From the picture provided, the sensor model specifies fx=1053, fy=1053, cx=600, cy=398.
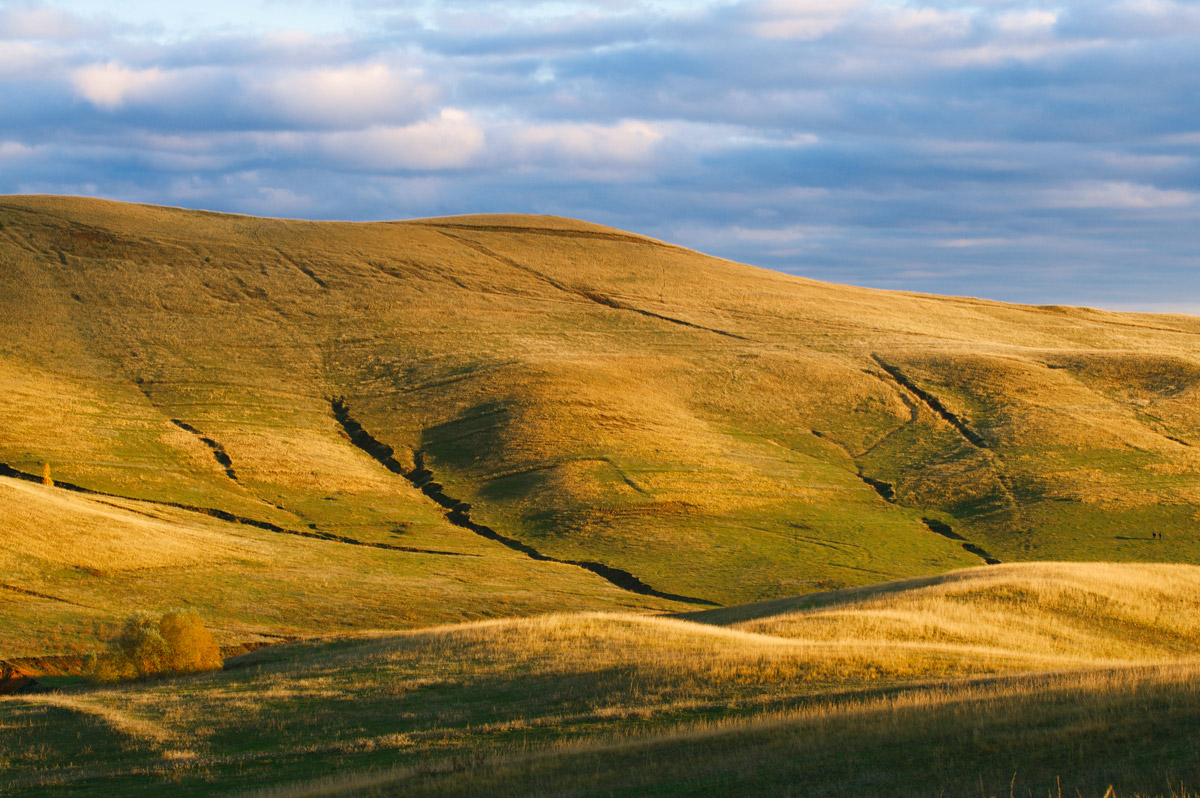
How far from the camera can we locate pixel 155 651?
30406 millimetres

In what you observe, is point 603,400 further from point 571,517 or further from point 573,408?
point 571,517

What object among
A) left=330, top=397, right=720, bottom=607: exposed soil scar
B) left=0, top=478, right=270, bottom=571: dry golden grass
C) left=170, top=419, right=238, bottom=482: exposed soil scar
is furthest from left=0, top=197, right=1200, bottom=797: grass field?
left=170, top=419, right=238, bottom=482: exposed soil scar

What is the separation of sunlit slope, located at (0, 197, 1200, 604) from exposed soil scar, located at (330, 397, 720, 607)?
0.72 meters

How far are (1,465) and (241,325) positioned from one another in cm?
3559

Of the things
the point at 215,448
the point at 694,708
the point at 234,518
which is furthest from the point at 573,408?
the point at 694,708

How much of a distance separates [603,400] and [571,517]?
17911mm

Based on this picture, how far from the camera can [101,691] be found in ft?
90.0

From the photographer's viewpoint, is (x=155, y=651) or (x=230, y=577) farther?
(x=230, y=577)

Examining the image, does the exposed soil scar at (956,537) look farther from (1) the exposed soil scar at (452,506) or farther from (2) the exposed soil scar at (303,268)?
(2) the exposed soil scar at (303,268)

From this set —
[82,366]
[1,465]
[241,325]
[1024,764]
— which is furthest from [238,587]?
[241,325]

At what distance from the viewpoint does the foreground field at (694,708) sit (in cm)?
1312

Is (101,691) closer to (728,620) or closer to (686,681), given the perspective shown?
(686,681)

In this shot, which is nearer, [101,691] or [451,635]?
[101,691]

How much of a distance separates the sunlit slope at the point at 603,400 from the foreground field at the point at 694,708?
19971 mm
